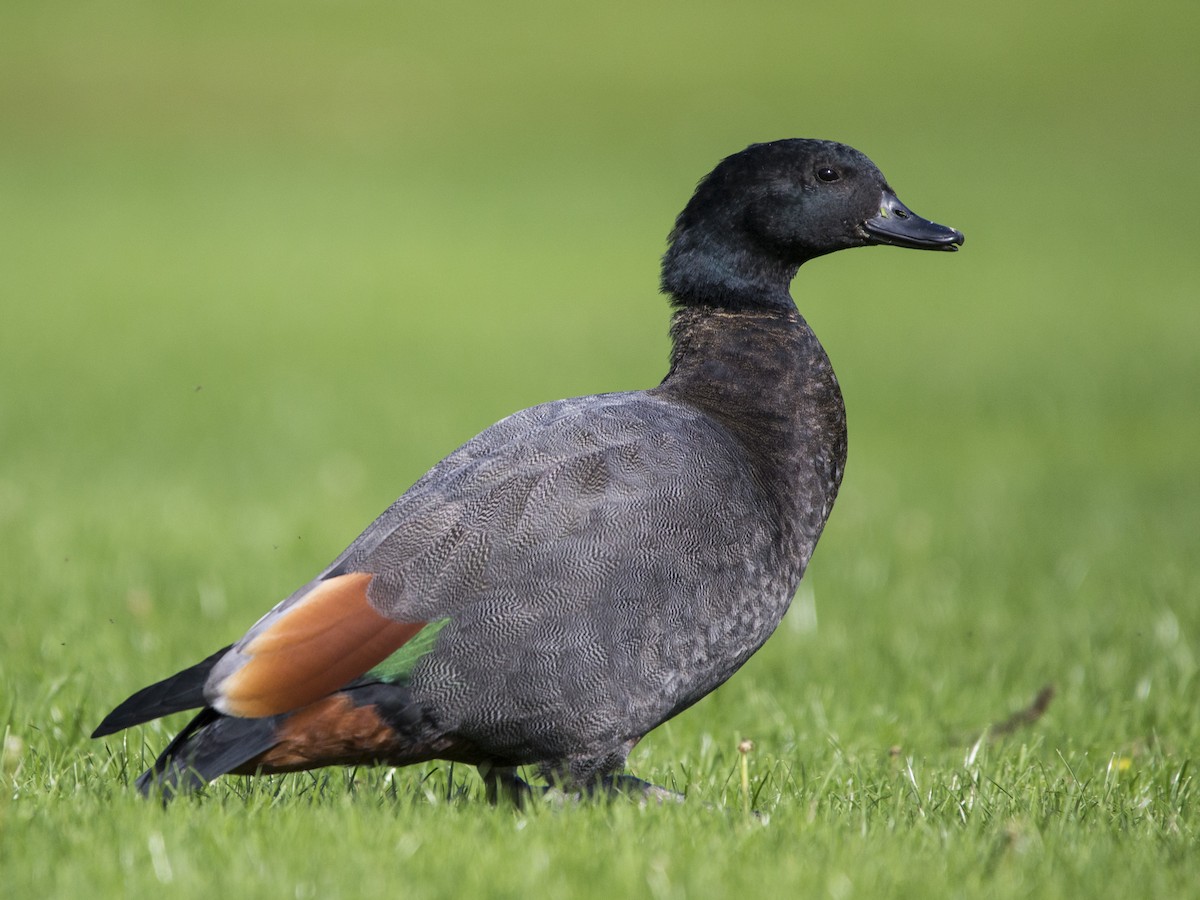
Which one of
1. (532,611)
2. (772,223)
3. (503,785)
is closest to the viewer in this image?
(532,611)

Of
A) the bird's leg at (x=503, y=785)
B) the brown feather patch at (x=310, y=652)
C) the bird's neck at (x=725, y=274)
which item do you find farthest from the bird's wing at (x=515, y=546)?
the bird's neck at (x=725, y=274)

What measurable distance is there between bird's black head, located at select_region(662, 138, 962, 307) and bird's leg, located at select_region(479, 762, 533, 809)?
145 centimetres

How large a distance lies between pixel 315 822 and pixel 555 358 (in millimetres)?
10411

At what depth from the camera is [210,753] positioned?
3.29 m

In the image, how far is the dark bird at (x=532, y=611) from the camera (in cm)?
333

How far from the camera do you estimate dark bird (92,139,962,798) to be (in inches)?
131

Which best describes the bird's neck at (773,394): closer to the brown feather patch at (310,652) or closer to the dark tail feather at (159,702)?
the brown feather patch at (310,652)

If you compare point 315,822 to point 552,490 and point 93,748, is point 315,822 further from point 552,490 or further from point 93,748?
point 93,748

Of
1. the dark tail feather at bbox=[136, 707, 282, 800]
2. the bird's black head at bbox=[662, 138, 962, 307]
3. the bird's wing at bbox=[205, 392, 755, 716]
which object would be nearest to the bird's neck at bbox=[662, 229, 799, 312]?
the bird's black head at bbox=[662, 138, 962, 307]

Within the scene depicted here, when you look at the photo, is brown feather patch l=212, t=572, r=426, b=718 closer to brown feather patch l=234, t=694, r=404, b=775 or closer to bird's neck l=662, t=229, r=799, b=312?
brown feather patch l=234, t=694, r=404, b=775

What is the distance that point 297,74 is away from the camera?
31109 millimetres

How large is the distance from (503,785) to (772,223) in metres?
1.73

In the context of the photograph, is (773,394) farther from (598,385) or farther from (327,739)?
(598,385)

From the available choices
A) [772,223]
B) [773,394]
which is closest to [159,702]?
[773,394]
